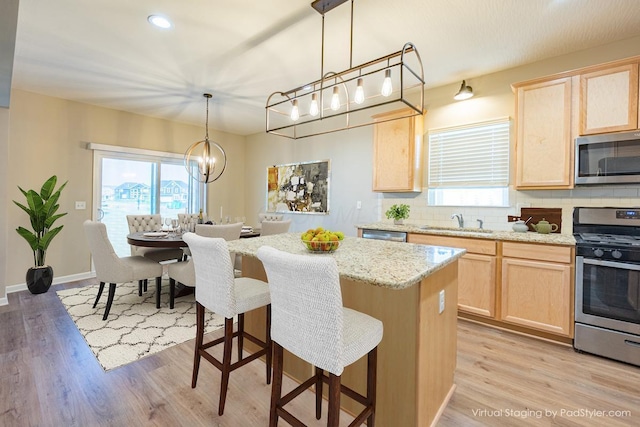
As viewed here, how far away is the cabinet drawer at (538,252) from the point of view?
2.46m

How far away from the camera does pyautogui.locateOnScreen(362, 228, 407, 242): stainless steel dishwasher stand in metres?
3.38

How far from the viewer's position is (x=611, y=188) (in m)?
2.69

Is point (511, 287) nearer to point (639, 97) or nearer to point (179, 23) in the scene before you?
point (639, 97)

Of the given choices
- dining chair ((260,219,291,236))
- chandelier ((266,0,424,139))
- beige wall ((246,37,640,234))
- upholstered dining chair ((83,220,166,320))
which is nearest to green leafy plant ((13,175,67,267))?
upholstered dining chair ((83,220,166,320))

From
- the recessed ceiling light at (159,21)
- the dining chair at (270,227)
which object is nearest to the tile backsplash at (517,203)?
the dining chair at (270,227)

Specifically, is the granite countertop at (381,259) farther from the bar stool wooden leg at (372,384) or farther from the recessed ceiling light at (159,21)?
the recessed ceiling light at (159,21)

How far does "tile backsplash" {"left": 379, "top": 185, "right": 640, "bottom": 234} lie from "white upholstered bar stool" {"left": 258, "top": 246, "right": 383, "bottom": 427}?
260 cm

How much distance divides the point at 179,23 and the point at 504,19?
8.47 feet

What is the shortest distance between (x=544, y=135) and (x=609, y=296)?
146 centimetres

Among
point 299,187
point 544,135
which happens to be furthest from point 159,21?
point 544,135

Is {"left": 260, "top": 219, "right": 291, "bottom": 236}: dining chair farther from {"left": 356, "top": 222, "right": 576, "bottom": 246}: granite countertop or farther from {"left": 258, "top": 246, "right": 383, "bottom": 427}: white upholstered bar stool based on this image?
{"left": 258, "top": 246, "right": 383, "bottom": 427}: white upholstered bar stool

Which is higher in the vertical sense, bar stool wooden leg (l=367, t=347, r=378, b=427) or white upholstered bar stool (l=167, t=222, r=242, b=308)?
white upholstered bar stool (l=167, t=222, r=242, b=308)

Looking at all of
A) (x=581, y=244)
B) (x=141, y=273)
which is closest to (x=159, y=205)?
(x=141, y=273)

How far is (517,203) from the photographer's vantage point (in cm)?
318
